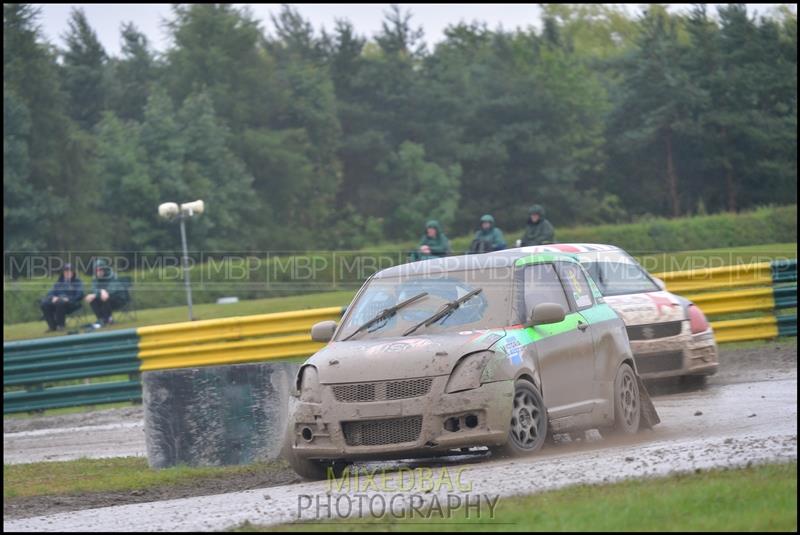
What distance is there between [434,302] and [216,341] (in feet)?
32.6

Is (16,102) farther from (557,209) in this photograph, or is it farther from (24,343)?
(24,343)

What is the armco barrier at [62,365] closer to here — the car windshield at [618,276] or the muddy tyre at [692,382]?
the car windshield at [618,276]

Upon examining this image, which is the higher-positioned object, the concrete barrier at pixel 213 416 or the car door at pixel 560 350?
the car door at pixel 560 350

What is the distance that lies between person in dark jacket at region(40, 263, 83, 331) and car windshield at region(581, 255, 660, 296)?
1539cm

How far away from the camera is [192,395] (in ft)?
38.1

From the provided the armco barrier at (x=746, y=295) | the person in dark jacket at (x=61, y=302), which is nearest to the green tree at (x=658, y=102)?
the person in dark jacket at (x=61, y=302)

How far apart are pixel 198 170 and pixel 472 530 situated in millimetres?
61727

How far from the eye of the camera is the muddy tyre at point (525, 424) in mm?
9242

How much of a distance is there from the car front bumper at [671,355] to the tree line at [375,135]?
49092 millimetres

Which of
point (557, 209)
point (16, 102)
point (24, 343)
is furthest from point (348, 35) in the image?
point (24, 343)

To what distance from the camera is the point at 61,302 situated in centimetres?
2741

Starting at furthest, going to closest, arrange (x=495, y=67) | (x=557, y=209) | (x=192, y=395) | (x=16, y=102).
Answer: (x=495, y=67) → (x=557, y=209) → (x=16, y=102) → (x=192, y=395)

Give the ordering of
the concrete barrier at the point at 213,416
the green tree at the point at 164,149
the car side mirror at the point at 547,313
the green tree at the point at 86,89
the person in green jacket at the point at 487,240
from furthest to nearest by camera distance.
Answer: the green tree at the point at 86,89, the green tree at the point at 164,149, the person in green jacket at the point at 487,240, the concrete barrier at the point at 213,416, the car side mirror at the point at 547,313

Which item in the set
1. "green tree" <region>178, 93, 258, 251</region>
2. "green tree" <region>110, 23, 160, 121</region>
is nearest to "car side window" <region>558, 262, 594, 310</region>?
"green tree" <region>178, 93, 258, 251</region>
